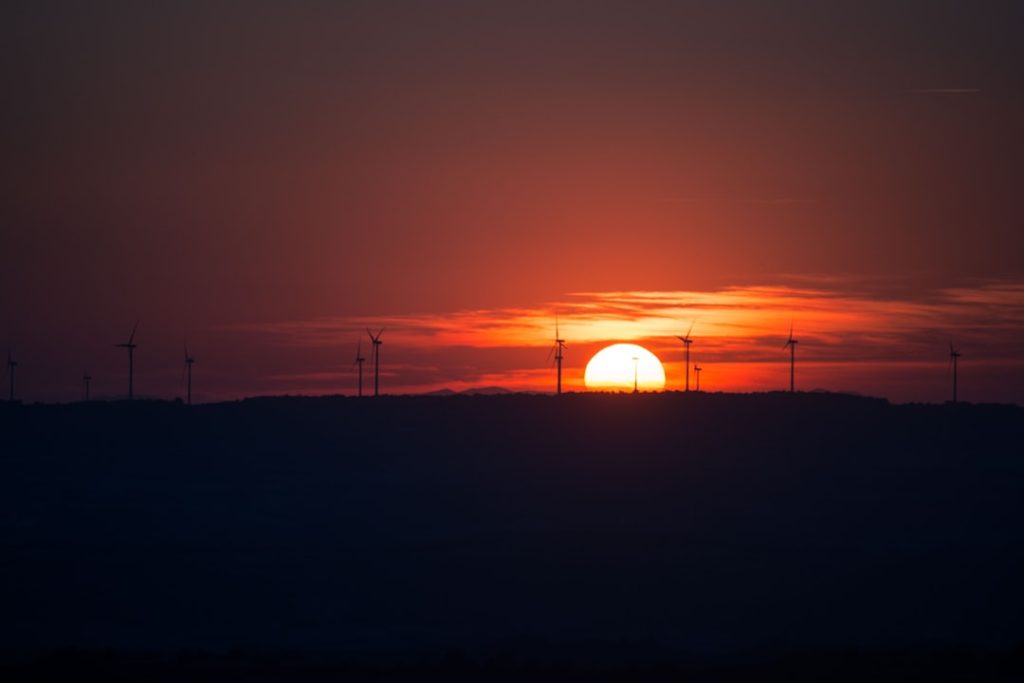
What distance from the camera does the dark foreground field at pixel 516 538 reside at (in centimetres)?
6250

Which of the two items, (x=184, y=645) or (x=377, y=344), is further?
(x=377, y=344)

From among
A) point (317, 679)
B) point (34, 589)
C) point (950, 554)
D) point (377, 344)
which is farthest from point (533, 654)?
point (377, 344)

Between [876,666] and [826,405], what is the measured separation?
56715 mm

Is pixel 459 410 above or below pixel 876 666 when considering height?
above

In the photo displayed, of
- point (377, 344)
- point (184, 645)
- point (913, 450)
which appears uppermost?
point (377, 344)

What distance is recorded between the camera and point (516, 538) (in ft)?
271

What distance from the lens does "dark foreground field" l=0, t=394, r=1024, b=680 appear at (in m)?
62.5

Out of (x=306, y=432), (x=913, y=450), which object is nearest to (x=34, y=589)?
(x=306, y=432)

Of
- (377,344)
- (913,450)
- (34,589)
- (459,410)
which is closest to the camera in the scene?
(34,589)

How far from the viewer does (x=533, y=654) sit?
194ft

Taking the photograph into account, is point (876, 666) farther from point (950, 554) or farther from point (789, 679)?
point (950, 554)

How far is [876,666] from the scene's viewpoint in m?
53.5

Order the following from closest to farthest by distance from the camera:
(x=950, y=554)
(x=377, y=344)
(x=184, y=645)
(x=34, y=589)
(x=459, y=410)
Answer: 1. (x=184, y=645)
2. (x=34, y=589)
3. (x=950, y=554)
4. (x=459, y=410)
5. (x=377, y=344)

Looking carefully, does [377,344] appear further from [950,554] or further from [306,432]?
[950,554]
